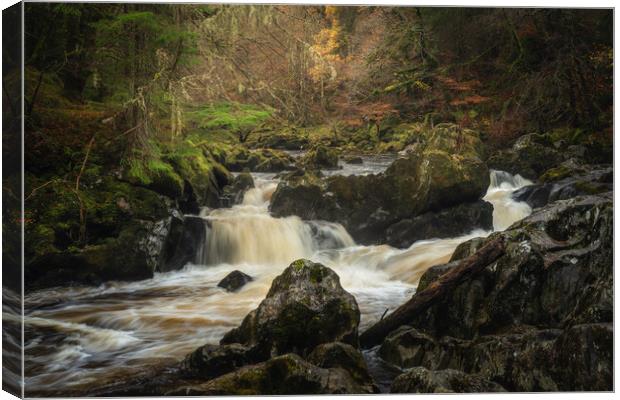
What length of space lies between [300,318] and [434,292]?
1.19m

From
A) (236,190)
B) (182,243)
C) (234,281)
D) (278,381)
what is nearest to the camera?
(278,381)

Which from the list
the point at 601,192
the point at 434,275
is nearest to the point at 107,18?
the point at 434,275

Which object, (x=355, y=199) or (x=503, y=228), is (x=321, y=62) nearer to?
(x=355, y=199)

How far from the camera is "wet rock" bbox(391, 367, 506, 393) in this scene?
5.47 m

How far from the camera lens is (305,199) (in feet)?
20.2

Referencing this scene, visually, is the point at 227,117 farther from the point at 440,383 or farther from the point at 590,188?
the point at 590,188

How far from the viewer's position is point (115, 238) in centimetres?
596

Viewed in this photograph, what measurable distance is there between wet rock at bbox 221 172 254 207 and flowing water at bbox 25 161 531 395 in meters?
0.06

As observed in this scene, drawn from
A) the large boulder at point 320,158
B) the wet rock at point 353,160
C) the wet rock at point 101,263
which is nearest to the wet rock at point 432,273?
the wet rock at point 353,160

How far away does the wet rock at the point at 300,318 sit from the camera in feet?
18.2

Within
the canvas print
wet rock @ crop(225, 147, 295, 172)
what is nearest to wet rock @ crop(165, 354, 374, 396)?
the canvas print

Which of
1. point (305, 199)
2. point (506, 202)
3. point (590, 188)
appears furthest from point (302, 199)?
point (590, 188)

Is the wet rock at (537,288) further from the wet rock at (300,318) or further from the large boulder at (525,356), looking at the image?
the wet rock at (300,318)

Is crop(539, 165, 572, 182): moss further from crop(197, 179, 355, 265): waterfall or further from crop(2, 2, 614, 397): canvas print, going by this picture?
crop(197, 179, 355, 265): waterfall
